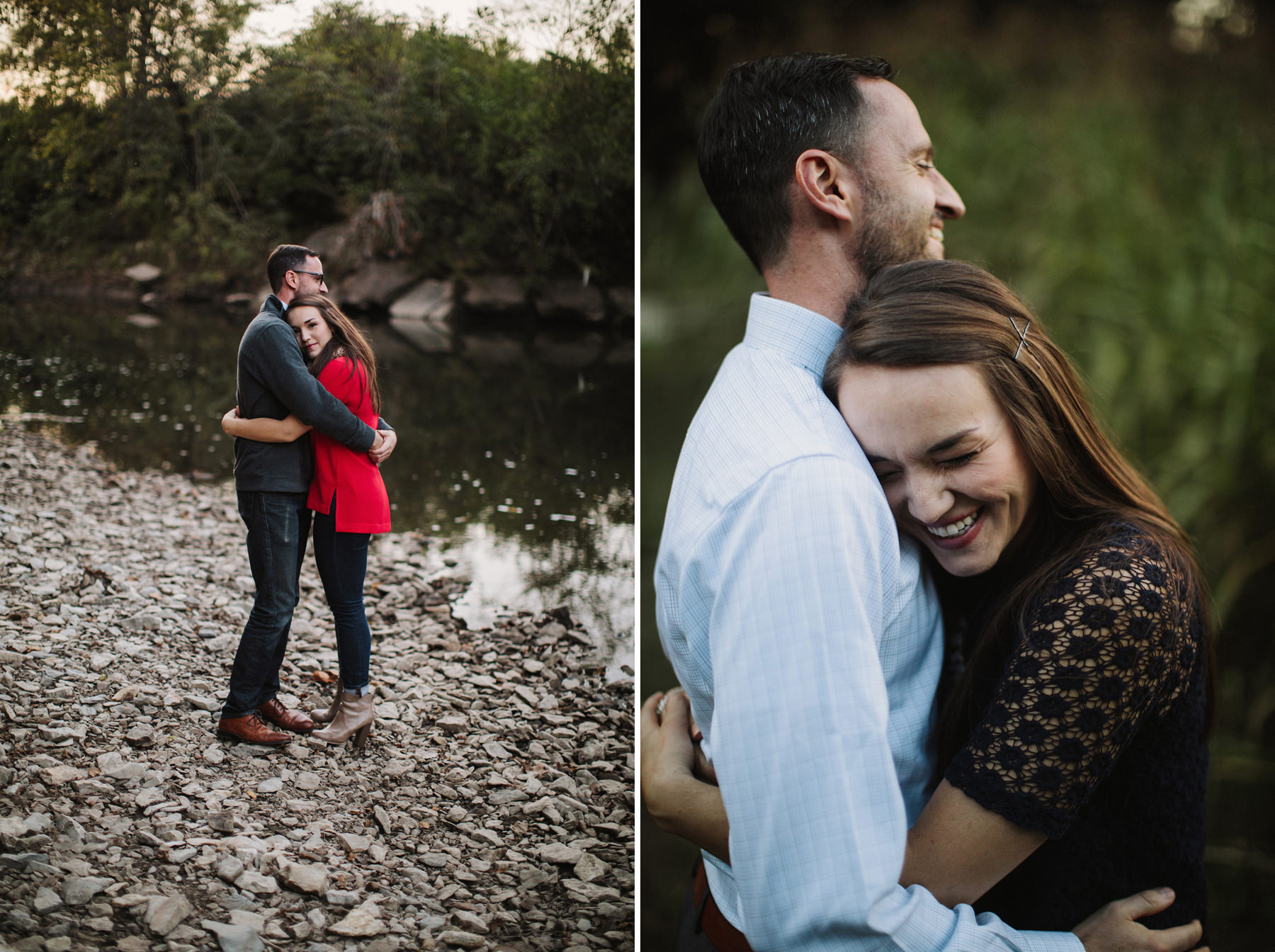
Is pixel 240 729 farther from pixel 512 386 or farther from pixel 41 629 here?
pixel 512 386

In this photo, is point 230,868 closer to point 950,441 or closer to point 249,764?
point 249,764

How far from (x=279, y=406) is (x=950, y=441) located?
108cm

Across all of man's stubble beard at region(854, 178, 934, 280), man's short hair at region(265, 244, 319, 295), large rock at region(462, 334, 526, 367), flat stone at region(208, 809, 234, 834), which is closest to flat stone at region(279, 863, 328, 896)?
flat stone at region(208, 809, 234, 834)

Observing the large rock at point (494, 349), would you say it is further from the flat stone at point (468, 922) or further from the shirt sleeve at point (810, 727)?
the shirt sleeve at point (810, 727)

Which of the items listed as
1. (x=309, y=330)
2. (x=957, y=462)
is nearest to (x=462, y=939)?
(x=309, y=330)

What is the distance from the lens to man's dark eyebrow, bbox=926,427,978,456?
3.09 ft

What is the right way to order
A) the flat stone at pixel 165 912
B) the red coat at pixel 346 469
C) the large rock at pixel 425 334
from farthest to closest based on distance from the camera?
the large rock at pixel 425 334
the red coat at pixel 346 469
the flat stone at pixel 165 912

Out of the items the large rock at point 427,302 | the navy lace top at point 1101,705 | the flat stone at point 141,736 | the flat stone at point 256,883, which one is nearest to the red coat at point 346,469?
the large rock at point 427,302

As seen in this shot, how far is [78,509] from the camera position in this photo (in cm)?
161

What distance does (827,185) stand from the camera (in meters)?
1.09

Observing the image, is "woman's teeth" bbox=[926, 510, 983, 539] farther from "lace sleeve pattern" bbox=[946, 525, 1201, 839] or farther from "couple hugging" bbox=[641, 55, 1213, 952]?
"lace sleeve pattern" bbox=[946, 525, 1201, 839]

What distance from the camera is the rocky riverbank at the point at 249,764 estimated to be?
4.69 feet

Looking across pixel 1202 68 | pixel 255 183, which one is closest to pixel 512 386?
pixel 255 183

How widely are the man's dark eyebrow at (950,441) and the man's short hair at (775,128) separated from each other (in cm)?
34
